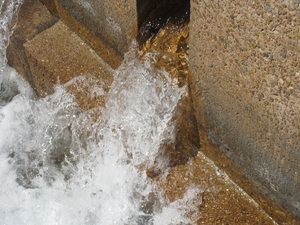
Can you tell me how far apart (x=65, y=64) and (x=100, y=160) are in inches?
36.3

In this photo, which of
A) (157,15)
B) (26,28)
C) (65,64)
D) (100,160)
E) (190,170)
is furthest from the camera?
(26,28)

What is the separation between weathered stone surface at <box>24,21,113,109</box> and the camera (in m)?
3.45

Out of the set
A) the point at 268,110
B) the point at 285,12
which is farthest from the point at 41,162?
the point at 285,12

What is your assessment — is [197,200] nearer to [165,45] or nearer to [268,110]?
[268,110]

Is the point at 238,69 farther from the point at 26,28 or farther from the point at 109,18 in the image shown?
the point at 26,28

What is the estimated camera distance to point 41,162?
11.5 ft

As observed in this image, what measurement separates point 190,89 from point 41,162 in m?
1.38

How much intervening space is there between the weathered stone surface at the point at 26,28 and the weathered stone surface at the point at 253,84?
174 centimetres

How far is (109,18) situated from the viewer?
3359mm

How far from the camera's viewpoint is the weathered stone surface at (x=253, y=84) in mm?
1986

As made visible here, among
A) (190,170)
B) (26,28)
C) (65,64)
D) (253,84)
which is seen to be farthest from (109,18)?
(253,84)

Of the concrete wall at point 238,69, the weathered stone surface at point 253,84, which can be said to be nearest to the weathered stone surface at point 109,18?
the concrete wall at point 238,69

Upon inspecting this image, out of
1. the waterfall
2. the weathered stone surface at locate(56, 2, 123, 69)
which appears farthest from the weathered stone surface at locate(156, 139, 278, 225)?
the waterfall

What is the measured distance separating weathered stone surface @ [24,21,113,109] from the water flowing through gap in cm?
8
